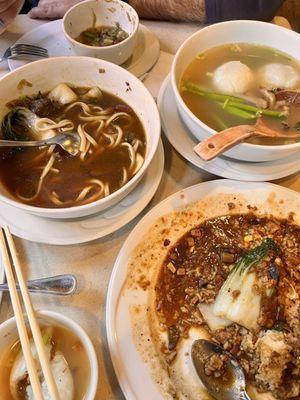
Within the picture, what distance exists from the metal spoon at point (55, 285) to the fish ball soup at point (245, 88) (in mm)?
839

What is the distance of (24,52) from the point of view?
199cm

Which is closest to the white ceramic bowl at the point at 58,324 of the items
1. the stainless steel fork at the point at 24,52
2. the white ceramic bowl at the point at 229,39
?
the white ceramic bowl at the point at 229,39

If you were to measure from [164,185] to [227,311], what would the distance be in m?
0.63

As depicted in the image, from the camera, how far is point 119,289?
1356mm

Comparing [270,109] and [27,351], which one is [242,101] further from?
[27,351]

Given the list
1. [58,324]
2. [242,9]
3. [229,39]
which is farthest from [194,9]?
[58,324]

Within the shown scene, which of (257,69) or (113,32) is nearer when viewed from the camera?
(257,69)

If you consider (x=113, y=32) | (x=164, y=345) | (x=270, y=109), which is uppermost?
(x=113, y=32)

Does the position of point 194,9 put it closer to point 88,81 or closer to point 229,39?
point 229,39

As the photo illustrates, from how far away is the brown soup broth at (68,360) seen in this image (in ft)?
3.76

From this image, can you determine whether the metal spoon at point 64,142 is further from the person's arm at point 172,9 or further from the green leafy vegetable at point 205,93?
the person's arm at point 172,9

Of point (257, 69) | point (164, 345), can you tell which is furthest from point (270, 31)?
point (164, 345)

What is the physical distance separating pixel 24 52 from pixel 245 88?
1.11 meters

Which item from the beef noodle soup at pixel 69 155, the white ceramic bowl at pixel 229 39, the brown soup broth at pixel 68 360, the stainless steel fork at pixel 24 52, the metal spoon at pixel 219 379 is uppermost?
the white ceramic bowl at pixel 229 39
